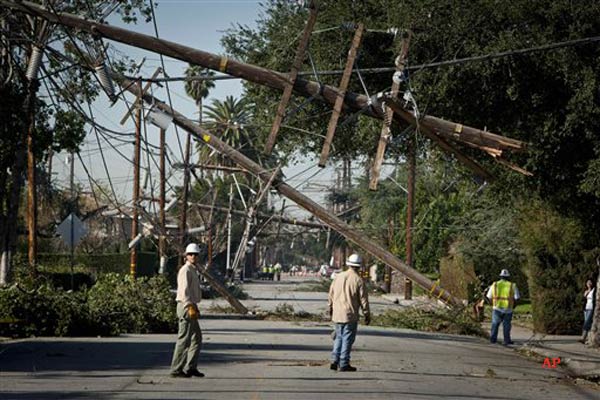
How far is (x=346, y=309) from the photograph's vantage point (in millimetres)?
17500

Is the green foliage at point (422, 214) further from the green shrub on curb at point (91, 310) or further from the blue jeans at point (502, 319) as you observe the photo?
the green shrub on curb at point (91, 310)

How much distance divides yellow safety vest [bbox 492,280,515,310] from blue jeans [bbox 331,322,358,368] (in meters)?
9.59

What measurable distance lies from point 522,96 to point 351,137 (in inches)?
249

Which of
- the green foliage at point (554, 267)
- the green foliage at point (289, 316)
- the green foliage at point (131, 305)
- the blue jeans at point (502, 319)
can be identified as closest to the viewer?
the green foliage at point (131, 305)

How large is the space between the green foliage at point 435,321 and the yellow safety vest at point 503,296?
3.89 meters

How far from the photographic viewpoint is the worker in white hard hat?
15766 millimetres

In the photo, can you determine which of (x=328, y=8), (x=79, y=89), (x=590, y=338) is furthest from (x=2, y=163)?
(x=590, y=338)

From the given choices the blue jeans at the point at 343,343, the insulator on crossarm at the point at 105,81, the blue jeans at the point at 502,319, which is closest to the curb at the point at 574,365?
the blue jeans at the point at 502,319

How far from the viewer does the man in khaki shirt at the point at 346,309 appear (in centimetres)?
→ 1712

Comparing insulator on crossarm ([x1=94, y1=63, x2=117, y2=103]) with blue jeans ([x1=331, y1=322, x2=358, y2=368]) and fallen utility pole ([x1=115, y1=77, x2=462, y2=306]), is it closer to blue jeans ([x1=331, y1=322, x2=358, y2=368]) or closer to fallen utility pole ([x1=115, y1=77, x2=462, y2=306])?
blue jeans ([x1=331, y1=322, x2=358, y2=368])

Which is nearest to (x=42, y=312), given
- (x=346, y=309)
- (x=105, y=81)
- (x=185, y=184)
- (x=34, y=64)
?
(x=34, y=64)

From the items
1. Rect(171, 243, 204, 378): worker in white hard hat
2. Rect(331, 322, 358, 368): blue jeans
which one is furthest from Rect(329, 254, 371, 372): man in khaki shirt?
Rect(171, 243, 204, 378): worker in white hard hat

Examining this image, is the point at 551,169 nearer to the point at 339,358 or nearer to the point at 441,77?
the point at 441,77

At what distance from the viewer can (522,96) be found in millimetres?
23328
